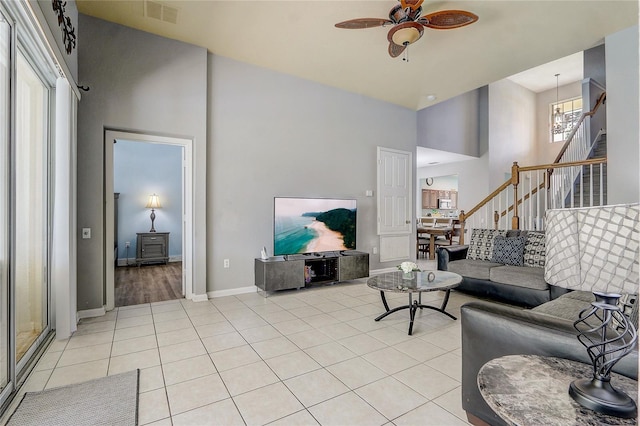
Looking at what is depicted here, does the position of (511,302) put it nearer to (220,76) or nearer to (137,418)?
(137,418)

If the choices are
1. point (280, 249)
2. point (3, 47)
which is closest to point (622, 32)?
point (280, 249)

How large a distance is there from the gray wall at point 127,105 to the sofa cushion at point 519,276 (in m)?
3.65

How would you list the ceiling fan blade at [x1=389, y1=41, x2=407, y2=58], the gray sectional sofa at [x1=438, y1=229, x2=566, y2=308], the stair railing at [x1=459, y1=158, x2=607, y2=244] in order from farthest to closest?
the stair railing at [x1=459, y1=158, x2=607, y2=244], the gray sectional sofa at [x1=438, y1=229, x2=566, y2=308], the ceiling fan blade at [x1=389, y1=41, x2=407, y2=58]

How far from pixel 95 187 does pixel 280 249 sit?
2.29 meters

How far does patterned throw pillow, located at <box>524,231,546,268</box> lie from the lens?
3.76 metres

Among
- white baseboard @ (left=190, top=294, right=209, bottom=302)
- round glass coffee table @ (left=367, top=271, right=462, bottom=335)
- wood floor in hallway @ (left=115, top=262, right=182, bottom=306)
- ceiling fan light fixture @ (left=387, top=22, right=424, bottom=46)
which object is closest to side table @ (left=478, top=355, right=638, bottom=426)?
round glass coffee table @ (left=367, top=271, right=462, bottom=335)

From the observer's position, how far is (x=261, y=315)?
348 cm

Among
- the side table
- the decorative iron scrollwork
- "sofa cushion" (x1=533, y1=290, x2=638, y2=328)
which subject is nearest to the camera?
the side table

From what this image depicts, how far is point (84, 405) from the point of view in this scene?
186cm

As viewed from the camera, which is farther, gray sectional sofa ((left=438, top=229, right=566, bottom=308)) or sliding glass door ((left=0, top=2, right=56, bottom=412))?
gray sectional sofa ((left=438, top=229, right=566, bottom=308))

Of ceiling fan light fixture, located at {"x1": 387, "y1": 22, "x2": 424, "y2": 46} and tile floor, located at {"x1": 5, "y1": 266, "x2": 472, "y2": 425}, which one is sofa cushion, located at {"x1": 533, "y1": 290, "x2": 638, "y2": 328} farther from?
ceiling fan light fixture, located at {"x1": 387, "y1": 22, "x2": 424, "y2": 46}

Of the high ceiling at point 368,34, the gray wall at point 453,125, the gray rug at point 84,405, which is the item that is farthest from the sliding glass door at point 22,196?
the gray wall at point 453,125

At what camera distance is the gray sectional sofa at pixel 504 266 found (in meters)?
3.50

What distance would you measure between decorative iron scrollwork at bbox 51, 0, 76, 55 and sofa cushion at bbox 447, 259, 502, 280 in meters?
4.89
